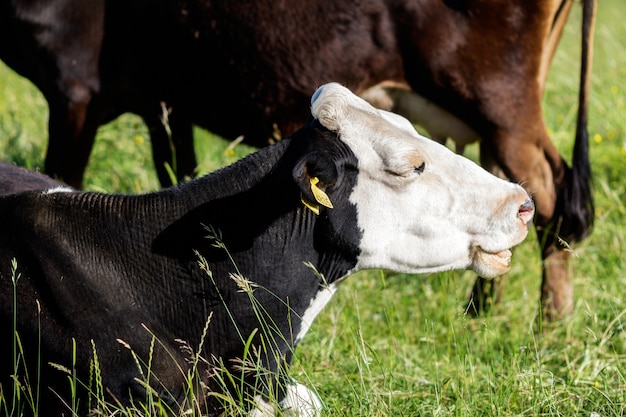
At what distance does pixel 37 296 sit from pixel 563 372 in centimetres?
225

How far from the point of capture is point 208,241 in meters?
3.62

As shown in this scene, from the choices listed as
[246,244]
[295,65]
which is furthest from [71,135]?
[246,244]

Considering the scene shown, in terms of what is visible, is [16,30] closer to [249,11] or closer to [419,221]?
→ [249,11]

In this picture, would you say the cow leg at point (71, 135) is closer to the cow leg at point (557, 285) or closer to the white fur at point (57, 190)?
the white fur at point (57, 190)

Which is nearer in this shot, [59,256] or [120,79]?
[59,256]

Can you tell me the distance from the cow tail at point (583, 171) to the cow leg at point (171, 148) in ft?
6.89

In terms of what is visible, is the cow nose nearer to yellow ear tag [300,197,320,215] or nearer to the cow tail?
yellow ear tag [300,197,320,215]

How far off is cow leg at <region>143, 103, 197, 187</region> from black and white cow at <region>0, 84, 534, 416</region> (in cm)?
238

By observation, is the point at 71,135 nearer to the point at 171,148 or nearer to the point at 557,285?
the point at 171,148

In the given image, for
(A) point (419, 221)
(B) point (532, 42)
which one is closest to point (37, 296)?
(A) point (419, 221)

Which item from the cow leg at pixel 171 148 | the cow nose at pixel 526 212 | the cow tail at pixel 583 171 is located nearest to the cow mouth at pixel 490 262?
the cow nose at pixel 526 212

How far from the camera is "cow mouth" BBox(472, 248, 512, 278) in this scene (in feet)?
12.2

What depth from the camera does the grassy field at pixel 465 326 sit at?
372 centimetres

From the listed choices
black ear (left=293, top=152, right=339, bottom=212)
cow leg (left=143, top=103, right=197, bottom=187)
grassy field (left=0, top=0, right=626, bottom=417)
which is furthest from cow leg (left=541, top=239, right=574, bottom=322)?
black ear (left=293, top=152, right=339, bottom=212)
